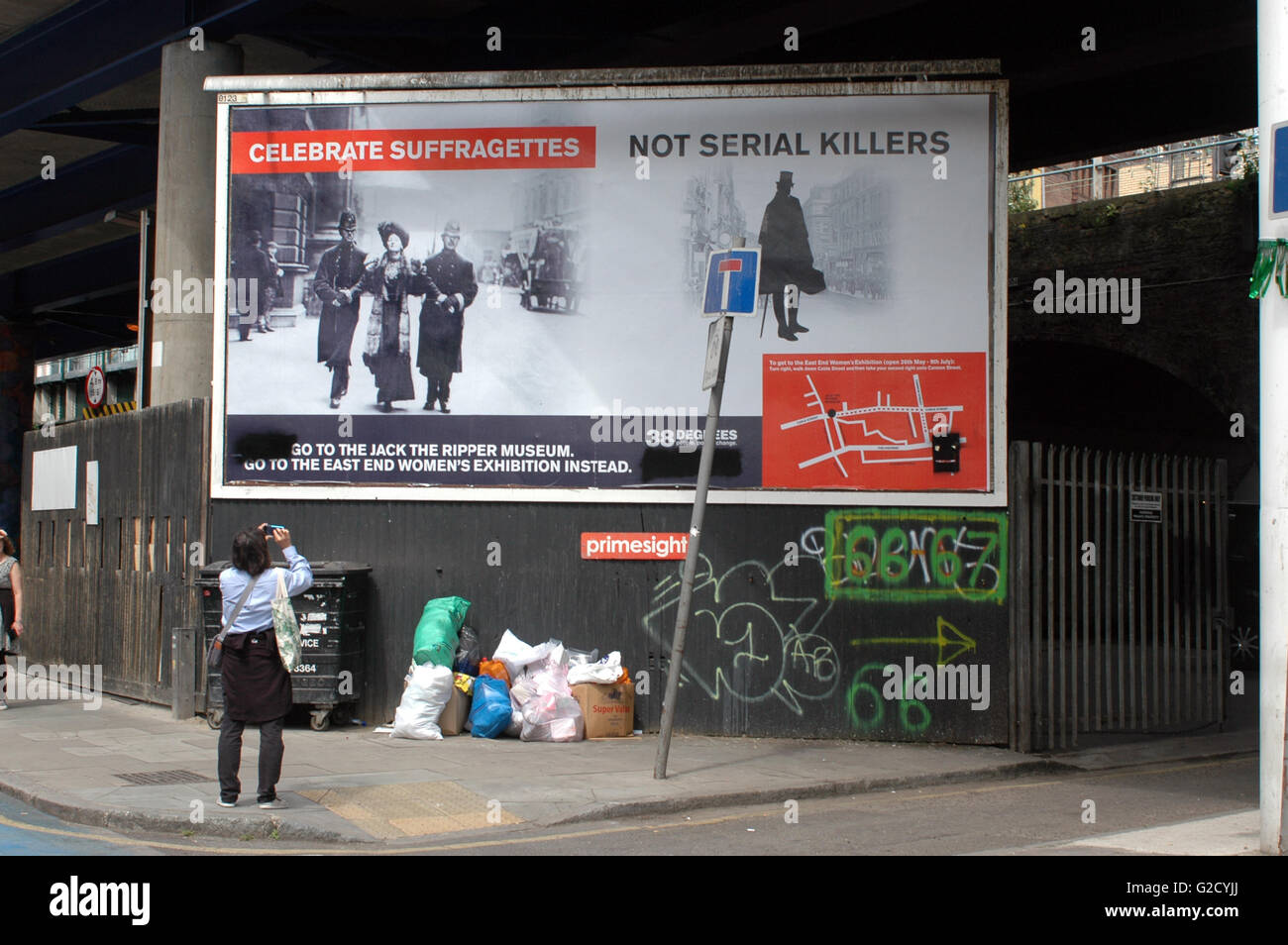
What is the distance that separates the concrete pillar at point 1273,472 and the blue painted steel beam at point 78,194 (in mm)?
18622

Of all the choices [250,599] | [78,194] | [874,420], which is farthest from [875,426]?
[78,194]

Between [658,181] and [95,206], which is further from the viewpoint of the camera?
[95,206]

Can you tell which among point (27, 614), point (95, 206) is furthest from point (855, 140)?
point (95, 206)

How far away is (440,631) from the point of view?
36.4ft

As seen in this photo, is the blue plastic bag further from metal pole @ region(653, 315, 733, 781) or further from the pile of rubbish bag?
metal pole @ region(653, 315, 733, 781)

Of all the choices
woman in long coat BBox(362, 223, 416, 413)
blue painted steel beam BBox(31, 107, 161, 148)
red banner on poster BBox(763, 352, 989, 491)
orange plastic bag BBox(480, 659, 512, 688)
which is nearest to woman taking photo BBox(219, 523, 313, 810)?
orange plastic bag BBox(480, 659, 512, 688)

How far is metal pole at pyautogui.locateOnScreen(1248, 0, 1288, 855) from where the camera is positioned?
696 centimetres

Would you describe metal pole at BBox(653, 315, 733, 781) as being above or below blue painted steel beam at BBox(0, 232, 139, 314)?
below

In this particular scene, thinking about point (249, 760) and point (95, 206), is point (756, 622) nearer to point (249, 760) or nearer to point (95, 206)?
point (249, 760)

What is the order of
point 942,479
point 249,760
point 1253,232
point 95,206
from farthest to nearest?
point 95,206 → point 1253,232 → point 942,479 → point 249,760


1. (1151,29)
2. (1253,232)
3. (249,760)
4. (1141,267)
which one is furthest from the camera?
(1141,267)

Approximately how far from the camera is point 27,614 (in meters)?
16.3

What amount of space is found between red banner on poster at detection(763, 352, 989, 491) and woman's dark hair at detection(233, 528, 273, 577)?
15.4 feet

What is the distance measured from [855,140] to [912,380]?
7.12 ft
